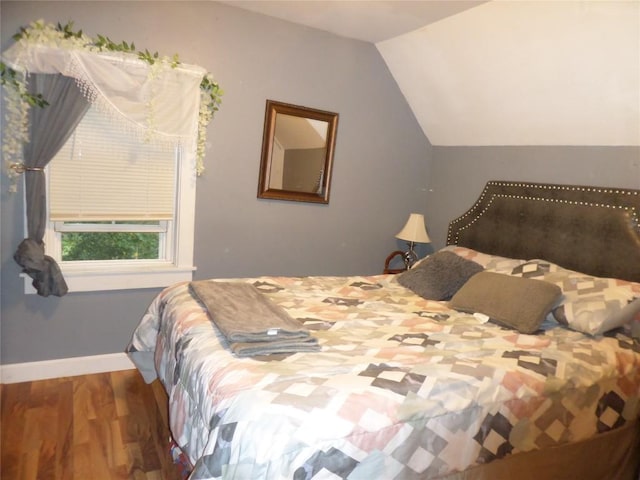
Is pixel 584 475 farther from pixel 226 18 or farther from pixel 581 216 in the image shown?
pixel 226 18

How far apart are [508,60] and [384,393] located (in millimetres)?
2373

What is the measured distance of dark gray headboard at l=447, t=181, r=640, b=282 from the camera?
8.65 ft

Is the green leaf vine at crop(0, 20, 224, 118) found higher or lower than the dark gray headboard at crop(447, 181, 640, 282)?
higher

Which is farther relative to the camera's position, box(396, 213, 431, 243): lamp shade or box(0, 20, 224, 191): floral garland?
box(396, 213, 431, 243): lamp shade

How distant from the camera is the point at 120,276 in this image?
3.09 m

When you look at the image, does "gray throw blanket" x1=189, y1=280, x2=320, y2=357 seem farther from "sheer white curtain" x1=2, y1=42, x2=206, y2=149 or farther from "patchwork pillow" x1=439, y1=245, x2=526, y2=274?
"patchwork pillow" x1=439, y1=245, x2=526, y2=274

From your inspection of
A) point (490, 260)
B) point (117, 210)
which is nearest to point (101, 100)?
point (117, 210)

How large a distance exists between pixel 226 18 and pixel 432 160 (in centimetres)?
210

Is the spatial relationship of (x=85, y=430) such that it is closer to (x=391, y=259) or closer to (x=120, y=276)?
(x=120, y=276)

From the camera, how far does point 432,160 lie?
4.13m

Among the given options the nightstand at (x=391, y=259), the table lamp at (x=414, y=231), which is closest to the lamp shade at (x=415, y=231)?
the table lamp at (x=414, y=231)

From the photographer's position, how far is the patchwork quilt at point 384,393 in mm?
1413

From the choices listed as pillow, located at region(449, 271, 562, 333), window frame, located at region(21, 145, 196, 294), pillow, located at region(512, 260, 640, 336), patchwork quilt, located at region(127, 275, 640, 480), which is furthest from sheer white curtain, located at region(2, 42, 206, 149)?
pillow, located at region(512, 260, 640, 336)

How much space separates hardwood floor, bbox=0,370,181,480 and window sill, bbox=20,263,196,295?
0.61 m
